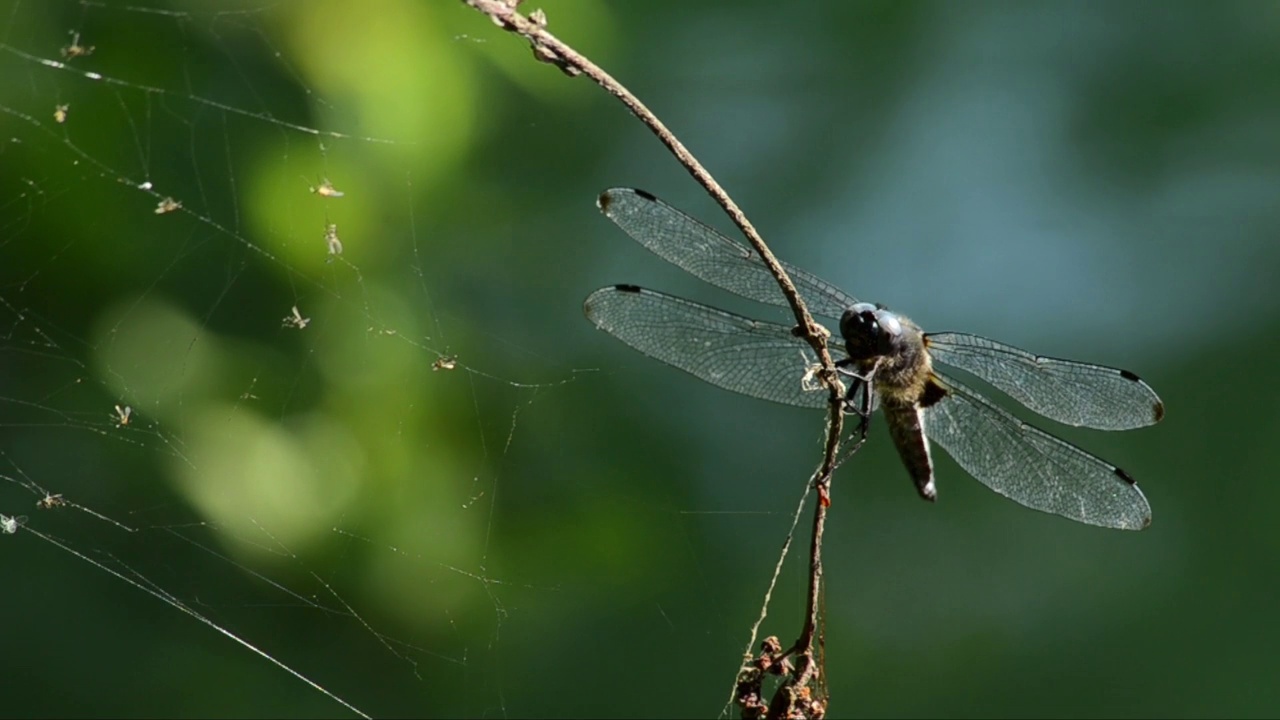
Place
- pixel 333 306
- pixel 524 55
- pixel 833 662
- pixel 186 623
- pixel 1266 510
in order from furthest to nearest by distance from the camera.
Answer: pixel 1266 510 < pixel 833 662 < pixel 186 623 < pixel 524 55 < pixel 333 306

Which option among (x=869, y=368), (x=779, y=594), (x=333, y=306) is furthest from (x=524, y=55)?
(x=779, y=594)

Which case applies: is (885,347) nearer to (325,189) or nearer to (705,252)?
(705,252)

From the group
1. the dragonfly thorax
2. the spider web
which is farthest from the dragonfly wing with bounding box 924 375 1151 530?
the spider web

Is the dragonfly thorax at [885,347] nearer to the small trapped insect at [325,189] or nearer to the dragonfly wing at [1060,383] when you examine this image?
the dragonfly wing at [1060,383]

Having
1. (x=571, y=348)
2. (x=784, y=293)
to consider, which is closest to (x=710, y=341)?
(x=784, y=293)

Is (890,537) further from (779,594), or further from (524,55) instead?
(524,55)

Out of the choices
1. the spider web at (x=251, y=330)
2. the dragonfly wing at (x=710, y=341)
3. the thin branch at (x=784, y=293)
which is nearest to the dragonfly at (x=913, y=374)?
the dragonfly wing at (x=710, y=341)
